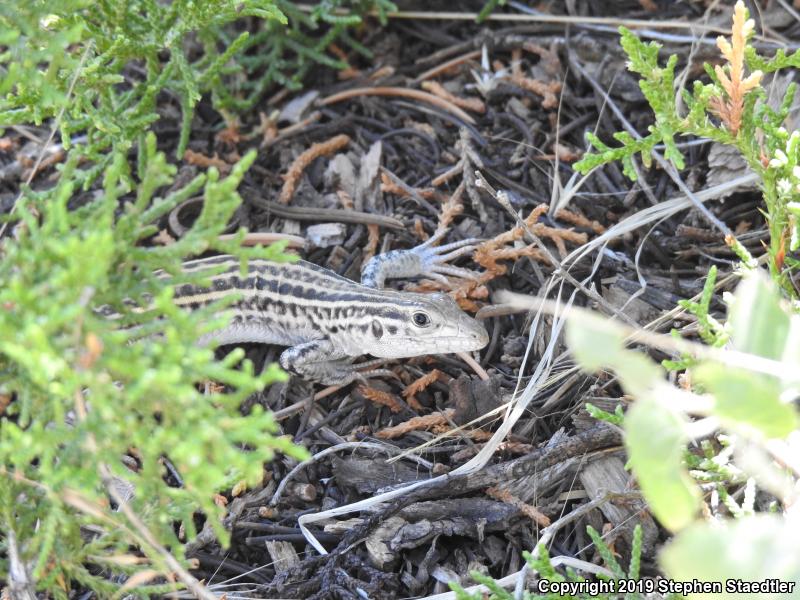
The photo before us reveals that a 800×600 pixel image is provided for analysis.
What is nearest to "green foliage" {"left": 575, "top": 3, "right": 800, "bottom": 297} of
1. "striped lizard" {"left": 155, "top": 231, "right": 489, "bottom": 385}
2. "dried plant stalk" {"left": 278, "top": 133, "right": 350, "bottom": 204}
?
"striped lizard" {"left": 155, "top": 231, "right": 489, "bottom": 385}

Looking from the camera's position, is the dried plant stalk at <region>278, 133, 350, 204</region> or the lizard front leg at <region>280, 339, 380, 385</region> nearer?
the lizard front leg at <region>280, 339, 380, 385</region>

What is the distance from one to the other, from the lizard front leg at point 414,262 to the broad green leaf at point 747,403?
2.95 meters

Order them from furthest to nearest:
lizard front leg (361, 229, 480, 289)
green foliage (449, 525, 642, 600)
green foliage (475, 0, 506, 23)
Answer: green foliage (475, 0, 506, 23), lizard front leg (361, 229, 480, 289), green foliage (449, 525, 642, 600)

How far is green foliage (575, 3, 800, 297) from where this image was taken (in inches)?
125

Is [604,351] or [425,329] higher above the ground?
[604,351]

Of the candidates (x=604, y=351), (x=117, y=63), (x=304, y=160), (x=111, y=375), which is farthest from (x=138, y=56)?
(x=604, y=351)

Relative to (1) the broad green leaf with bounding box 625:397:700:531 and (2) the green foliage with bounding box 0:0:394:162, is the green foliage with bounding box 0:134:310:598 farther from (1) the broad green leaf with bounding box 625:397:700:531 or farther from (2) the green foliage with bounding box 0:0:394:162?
(1) the broad green leaf with bounding box 625:397:700:531

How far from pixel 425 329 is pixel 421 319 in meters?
0.05

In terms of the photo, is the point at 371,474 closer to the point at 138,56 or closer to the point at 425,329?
the point at 425,329

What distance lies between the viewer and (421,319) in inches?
164

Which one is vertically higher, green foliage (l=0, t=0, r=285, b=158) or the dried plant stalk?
green foliage (l=0, t=0, r=285, b=158)

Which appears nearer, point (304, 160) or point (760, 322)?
point (760, 322)

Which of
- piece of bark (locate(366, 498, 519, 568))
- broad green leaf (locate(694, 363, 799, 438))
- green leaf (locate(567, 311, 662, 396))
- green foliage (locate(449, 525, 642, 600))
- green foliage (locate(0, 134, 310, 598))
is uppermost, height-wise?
green leaf (locate(567, 311, 662, 396))

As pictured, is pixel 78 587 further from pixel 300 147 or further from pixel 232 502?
pixel 300 147
